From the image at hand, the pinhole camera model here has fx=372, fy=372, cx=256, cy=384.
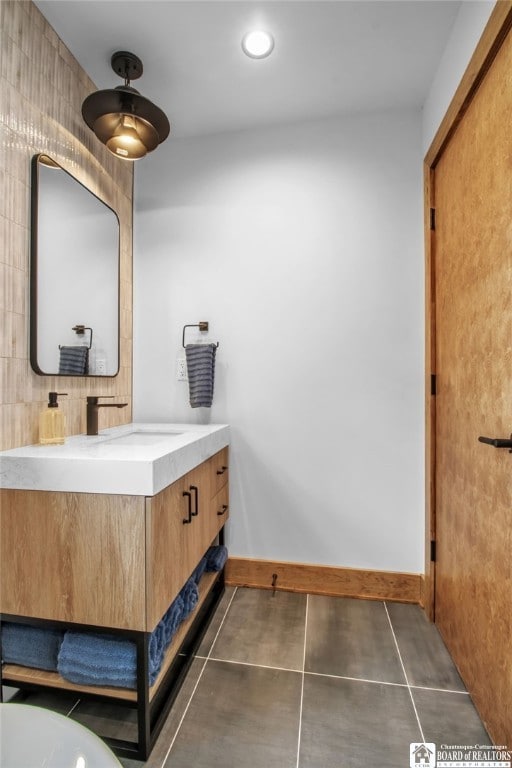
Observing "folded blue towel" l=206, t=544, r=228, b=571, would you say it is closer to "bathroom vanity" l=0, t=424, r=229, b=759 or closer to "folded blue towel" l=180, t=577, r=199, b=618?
"folded blue towel" l=180, t=577, r=199, b=618

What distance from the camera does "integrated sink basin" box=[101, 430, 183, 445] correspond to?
1668 millimetres

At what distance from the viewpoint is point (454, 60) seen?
154 centimetres

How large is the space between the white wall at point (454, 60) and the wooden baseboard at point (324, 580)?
227 cm

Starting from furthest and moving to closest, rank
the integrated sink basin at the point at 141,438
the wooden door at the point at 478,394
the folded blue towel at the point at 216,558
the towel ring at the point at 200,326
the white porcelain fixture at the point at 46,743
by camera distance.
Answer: the towel ring at the point at 200,326 < the folded blue towel at the point at 216,558 < the integrated sink basin at the point at 141,438 < the wooden door at the point at 478,394 < the white porcelain fixture at the point at 46,743

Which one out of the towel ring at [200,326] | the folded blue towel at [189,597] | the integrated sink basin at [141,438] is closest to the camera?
the folded blue towel at [189,597]

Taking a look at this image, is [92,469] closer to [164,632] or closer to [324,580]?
[164,632]

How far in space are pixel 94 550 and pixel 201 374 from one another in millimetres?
1094

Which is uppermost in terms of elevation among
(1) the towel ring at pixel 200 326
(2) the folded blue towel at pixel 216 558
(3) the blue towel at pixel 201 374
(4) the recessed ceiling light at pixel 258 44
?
(4) the recessed ceiling light at pixel 258 44

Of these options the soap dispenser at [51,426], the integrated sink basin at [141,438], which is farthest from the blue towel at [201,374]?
the soap dispenser at [51,426]

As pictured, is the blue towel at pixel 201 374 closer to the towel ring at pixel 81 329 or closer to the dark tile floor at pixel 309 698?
the towel ring at pixel 81 329

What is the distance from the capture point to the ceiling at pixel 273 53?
4.91 ft

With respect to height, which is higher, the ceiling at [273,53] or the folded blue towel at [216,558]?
the ceiling at [273,53]

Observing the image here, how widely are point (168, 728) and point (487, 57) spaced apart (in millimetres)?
→ 2469

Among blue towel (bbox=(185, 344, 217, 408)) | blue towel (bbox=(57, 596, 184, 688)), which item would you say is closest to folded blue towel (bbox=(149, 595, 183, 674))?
blue towel (bbox=(57, 596, 184, 688))
